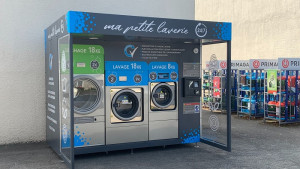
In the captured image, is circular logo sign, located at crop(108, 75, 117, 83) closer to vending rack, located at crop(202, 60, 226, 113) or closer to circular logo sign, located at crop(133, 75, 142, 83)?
circular logo sign, located at crop(133, 75, 142, 83)

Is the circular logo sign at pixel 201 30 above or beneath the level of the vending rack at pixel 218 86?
above

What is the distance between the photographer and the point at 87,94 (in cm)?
606

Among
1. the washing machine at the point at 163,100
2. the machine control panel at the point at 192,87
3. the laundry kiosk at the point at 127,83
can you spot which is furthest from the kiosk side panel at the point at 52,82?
the machine control panel at the point at 192,87

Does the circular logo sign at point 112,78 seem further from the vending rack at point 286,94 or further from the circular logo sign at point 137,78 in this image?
the vending rack at point 286,94

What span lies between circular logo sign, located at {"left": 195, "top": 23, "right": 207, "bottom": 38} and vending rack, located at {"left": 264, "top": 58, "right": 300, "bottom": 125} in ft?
14.1

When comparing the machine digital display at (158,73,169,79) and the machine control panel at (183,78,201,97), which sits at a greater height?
the machine digital display at (158,73,169,79)

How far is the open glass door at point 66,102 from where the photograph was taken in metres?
4.93

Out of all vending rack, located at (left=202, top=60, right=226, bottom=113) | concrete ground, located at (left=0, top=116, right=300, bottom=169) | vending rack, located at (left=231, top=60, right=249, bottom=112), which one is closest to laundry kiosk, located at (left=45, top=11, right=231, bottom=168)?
concrete ground, located at (left=0, top=116, right=300, bottom=169)

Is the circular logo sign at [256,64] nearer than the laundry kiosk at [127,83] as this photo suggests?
No

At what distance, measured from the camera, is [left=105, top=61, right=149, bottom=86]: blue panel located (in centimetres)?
612

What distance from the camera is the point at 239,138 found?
306 inches

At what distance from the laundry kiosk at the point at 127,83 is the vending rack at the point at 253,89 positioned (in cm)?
452

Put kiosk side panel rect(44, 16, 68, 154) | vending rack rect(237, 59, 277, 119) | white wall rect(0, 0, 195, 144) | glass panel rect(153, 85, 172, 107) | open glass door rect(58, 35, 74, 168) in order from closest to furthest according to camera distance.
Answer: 1. open glass door rect(58, 35, 74, 168)
2. kiosk side panel rect(44, 16, 68, 154)
3. glass panel rect(153, 85, 172, 107)
4. white wall rect(0, 0, 195, 144)
5. vending rack rect(237, 59, 277, 119)

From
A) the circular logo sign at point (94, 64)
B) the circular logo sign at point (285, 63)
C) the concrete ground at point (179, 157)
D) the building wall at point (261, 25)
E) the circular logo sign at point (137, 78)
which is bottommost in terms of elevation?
the concrete ground at point (179, 157)
